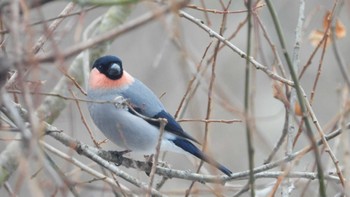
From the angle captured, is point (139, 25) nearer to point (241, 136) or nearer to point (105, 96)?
point (105, 96)

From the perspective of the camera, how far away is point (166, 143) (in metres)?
2.53

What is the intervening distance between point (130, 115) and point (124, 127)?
0.05 meters

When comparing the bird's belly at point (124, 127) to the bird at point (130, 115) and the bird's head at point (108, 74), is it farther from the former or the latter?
the bird's head at point (108, 74)

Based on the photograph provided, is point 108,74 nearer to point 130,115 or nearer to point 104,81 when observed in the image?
point 104,81

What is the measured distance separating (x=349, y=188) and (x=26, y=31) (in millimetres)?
689

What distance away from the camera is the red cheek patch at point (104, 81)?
259 centimetres

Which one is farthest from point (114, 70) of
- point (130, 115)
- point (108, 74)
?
point (130, 115)

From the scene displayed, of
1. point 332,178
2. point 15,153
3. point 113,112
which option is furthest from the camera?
point 113,112

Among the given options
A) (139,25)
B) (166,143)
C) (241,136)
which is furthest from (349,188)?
(241,136)

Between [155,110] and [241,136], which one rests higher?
[241,136]

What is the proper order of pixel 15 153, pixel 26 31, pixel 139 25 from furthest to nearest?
1. pixel 15 153
2. pixel 26 31
3. pixel 139 25

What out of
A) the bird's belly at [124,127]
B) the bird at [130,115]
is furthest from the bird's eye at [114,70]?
the bird's belly at [124,127]

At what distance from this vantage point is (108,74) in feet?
8.57

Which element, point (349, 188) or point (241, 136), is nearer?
point (349, 188)
